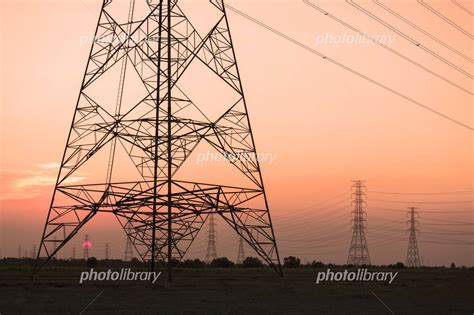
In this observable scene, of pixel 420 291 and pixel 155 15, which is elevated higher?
pixel 155 15

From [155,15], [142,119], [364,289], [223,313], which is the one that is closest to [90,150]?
[142,119]

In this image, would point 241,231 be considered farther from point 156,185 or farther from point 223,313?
point 223,313

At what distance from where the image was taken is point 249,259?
95688mm

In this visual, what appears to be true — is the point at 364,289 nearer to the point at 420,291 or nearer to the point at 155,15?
the point at 420,291

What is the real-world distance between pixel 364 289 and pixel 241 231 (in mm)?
7864

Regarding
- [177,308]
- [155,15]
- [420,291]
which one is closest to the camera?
[177,308]

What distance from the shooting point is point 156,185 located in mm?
42688

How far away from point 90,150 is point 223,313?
67.5 feet

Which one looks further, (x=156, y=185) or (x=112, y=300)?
(x=156, y=185)

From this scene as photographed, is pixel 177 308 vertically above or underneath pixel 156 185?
underneath

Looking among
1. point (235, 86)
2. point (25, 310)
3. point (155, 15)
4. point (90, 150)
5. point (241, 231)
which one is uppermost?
point (155, 15)

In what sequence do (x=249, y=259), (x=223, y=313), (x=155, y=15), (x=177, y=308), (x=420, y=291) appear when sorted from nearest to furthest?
(x=223, y=313) < (x=177, y=308) < (x=420, y=291) < (x=155, y=15) < (x=249, y=259)

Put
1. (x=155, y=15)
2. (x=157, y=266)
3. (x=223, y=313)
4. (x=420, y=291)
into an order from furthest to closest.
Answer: (x=157, y=266), (x=155, y=15), (x=420, y=291), (x=223, y=313)

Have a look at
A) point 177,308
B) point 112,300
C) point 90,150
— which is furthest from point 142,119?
point 177,308
